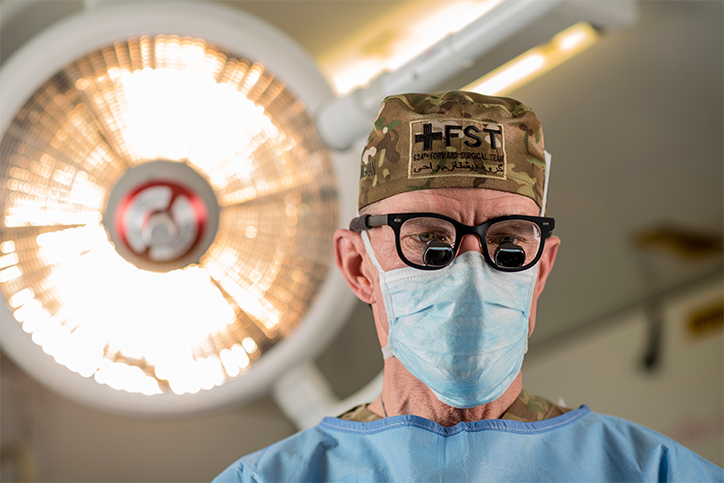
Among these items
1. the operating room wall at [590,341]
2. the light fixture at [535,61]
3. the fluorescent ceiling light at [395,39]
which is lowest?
the operating room wall at [590,341]

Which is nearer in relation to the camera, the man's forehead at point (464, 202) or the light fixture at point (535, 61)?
the man's forehead at point (464, 202)

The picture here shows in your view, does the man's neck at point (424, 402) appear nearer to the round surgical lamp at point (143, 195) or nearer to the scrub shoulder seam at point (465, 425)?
the scrub shoulder seam at point (465, 425)

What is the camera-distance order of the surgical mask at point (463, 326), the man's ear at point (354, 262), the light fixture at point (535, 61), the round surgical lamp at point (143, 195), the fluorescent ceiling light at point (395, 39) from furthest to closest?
the fluorescent ceiling light at point (395, 39), the light fixture at point (535, 61), the round surgical lamp at point (143, 195), the man's ear at point (354, 262), the surgical mask at point (463, 326)

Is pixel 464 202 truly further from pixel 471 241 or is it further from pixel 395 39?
pixel 395 39

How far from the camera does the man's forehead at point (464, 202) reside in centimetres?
71

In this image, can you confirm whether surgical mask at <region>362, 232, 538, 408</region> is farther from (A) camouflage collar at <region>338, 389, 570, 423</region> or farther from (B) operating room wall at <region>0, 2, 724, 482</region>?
(B) operating room wall at <region>0, 2, 724, 482</region>

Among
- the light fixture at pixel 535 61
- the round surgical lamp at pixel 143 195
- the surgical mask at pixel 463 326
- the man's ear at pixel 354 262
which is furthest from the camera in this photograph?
the light fixture at pixel 535 61

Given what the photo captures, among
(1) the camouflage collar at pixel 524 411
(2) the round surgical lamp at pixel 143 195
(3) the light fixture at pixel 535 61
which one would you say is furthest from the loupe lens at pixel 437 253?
(3) the light fixture at pixel 535 61

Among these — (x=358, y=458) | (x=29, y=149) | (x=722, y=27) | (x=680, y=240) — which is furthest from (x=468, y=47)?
(x=680, y=240)

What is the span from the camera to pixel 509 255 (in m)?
0.70

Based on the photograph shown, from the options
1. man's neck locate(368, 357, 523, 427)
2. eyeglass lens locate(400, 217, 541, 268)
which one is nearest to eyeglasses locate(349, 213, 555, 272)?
eyeglass lens locate(400, 217, 541, 268)

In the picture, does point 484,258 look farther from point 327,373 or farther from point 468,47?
point 327,373

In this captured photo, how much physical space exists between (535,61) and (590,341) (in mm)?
766

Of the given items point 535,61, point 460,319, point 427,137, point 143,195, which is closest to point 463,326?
point 460,319
